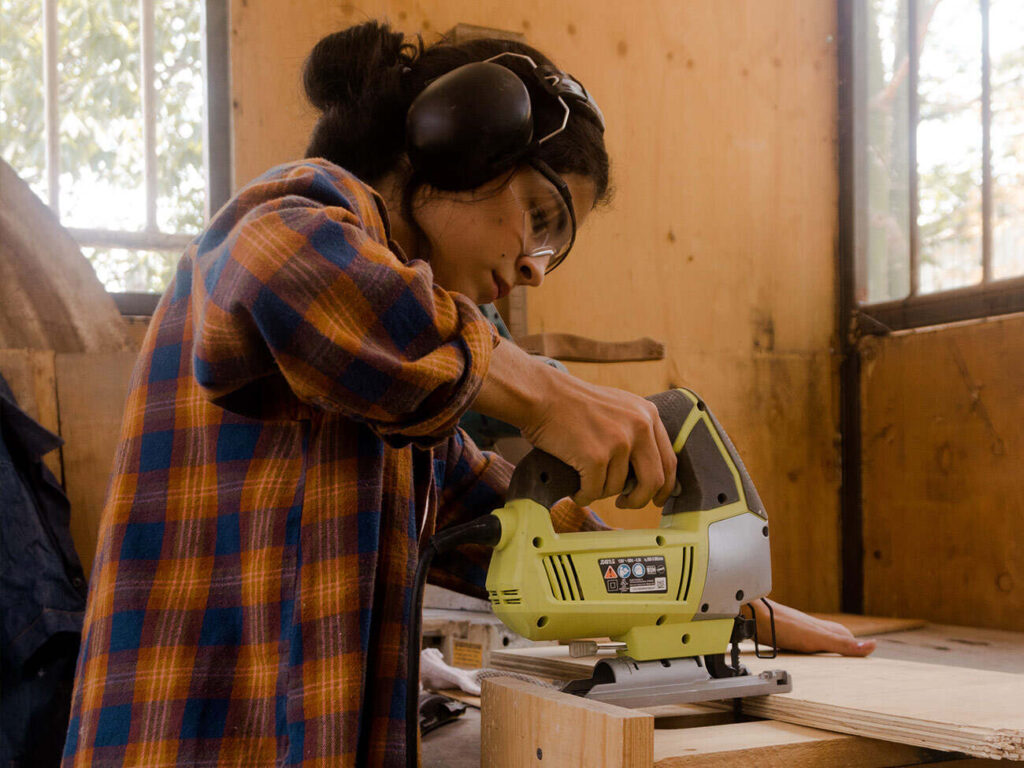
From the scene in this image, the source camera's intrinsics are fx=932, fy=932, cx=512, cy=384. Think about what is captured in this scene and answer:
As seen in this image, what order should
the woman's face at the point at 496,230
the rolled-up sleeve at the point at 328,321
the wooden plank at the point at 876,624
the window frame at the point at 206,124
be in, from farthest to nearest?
1. the wooden plank at the point at 876,624
2. the window frame at the point at 206,124
3. the woman's face at the point at 496,230
4. the rolled-up sleeve at the point at 328,321

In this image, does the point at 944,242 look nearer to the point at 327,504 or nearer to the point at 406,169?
the point at 406,169

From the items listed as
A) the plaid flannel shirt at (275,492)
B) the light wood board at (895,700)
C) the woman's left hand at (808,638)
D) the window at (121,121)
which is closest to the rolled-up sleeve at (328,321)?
the plaid flannel shirt at (275,492)

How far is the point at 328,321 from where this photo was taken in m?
0.74

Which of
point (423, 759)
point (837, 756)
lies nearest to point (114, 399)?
point (423, 759)

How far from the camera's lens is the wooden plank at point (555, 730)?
77 centimetres

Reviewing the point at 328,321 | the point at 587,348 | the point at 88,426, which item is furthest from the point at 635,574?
the point at 88,426

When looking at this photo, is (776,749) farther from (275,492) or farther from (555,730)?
(275,492)

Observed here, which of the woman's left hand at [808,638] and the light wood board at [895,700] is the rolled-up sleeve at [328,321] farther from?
the woman's left hand at [808,638]

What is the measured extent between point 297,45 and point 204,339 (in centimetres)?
207

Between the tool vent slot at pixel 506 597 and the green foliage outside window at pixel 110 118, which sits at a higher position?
the green foliage outside window at pixel 110 118

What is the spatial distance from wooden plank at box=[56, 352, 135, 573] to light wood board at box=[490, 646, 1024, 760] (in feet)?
3.98

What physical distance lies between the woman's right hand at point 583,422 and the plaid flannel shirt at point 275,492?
54 mm

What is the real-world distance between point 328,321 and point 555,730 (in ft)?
1.39

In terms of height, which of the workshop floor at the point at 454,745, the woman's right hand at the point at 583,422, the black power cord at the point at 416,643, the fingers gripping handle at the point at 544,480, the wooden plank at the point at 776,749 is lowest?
the workshop floor at the point at 454,745
